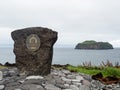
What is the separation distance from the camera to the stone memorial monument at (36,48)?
16859 mm

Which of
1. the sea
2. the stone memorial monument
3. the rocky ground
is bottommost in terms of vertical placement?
the sea

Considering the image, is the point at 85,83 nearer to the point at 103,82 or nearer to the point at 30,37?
the point at 103,82

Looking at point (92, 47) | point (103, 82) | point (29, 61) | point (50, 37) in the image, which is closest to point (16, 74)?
point (29, 61)

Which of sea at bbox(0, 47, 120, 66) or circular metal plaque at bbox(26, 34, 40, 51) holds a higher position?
circular metal plaque at bbox(26, 34, 40, 51)

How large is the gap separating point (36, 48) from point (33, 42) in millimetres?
255

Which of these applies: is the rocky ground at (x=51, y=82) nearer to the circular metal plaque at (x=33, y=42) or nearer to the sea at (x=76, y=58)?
the circular metal plaque at (x=33, y=42)

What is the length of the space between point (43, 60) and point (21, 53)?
3.09 ft

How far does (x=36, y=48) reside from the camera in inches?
666

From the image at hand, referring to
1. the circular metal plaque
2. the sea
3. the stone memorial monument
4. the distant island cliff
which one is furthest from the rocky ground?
the distant island cliff

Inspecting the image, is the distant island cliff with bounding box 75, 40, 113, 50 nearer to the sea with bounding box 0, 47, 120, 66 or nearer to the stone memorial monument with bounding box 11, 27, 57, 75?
the sea with bounding box 0, 47, 120, 66

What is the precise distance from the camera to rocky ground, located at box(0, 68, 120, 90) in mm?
15188

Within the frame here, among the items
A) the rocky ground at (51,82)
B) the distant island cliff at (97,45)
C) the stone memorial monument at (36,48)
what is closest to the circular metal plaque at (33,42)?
the stone memorial monument at (36,48)

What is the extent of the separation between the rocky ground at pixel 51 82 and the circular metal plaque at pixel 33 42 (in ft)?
3.64

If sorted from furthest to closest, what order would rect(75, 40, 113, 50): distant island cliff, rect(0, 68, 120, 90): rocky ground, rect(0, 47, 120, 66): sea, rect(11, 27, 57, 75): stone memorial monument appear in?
1. rect(75, 40, 113, 50): distant island cliff
2. rect(0, 47, 120, 66): sea
3. rect(11, 27, 57, 75): stone memorial monument
4. rect(0, 68, 120, 90): rocky ground
